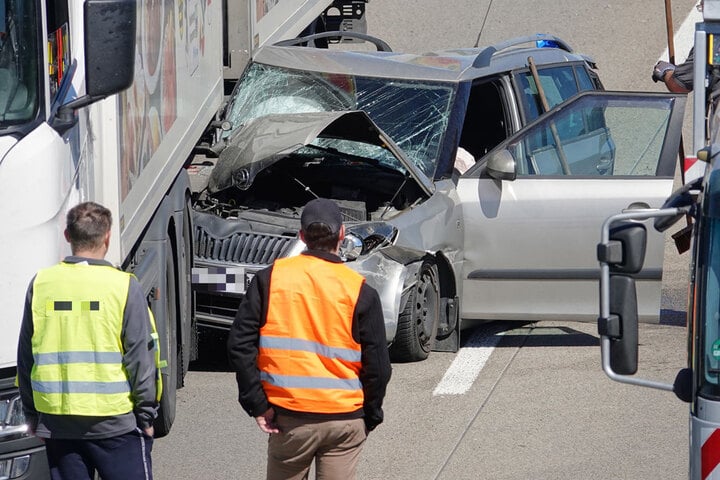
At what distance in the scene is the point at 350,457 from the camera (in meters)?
4.91

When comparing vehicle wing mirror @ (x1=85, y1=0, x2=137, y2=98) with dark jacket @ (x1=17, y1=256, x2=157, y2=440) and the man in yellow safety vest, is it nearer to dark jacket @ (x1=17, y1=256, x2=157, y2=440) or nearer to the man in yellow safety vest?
the man in yellow safety vest

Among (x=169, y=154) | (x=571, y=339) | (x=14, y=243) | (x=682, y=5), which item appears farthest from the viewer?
(x=682, y=5)

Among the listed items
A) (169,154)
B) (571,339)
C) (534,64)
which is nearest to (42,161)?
(169,154)

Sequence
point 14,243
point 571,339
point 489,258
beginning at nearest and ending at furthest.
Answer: point 14,243 → point 489,258 → point 571,339

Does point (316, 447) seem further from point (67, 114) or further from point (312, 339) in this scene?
point (67, 114)

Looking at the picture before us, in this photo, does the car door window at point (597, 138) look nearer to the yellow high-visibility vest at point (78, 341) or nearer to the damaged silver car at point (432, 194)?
the damaged silver car at point (432, 194)

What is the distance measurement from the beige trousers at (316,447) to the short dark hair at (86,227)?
950mm

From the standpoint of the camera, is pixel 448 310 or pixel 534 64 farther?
pixel 534 64

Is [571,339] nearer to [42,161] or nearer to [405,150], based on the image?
[405,150]

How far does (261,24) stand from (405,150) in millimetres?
2508

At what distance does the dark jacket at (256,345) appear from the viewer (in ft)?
15.7

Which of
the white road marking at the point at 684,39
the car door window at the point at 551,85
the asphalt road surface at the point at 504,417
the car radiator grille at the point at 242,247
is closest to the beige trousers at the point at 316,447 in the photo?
the asphalt road surface at the point at 504,417

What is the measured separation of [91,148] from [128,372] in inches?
51.1

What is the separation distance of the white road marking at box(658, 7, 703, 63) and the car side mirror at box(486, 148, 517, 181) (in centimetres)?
885
